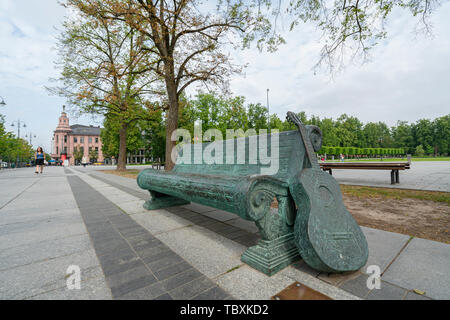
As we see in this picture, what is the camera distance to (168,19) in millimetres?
7414

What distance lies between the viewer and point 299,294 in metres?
1.31

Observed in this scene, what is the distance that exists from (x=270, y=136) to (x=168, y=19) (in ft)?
25.9

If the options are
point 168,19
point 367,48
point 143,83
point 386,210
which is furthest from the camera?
point 143,83

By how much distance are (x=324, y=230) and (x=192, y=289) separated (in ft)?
3.64

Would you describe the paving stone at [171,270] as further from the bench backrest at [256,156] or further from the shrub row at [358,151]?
the shrub row at [358,151]

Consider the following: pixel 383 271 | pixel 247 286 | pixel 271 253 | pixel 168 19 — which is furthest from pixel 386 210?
pixel 168 19

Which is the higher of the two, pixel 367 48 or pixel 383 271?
pixel 367 48

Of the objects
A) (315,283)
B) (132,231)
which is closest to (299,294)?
(315,283)

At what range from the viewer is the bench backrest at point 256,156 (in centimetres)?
191

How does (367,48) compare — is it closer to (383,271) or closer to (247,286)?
(383,271)

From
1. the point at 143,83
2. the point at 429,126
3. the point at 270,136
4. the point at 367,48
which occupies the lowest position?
the point at 270,136

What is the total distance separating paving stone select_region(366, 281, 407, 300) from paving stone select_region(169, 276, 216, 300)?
3.63 feet

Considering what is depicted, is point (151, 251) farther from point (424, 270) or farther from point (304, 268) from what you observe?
Answer: point (424, 270)

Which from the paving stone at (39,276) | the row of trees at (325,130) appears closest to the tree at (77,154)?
the row of trees at (325,130)
